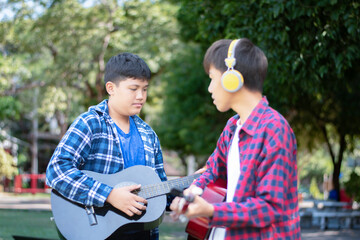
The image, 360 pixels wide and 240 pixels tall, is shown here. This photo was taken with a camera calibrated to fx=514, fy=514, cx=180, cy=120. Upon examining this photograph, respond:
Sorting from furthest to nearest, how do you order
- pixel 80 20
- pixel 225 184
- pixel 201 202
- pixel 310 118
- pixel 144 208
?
1. pixel 80 20
2. pixel 310 118
3. pixel 144 208
4. pixel 225 184
5. pixel 201 202

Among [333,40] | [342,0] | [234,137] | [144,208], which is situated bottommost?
[144,208]

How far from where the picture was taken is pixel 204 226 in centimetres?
211

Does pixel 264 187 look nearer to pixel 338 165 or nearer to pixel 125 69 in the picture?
pixel 125 69

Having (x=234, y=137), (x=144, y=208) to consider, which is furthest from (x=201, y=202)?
(x=144, y=208)

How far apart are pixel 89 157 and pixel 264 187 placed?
152cm

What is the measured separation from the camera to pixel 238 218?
6.37 feet

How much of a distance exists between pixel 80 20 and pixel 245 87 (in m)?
20.3

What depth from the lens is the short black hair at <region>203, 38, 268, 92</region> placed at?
7.02 ft

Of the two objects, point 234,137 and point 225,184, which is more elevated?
point 234,137

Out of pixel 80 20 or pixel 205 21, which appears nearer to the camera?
pixel 205 21

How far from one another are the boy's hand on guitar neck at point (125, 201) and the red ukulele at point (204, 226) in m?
0.74

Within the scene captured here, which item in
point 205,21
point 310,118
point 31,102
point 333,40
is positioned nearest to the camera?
point 333,40

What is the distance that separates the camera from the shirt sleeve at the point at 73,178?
118 inches

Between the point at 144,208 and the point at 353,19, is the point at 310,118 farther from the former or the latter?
the point at 144,208
